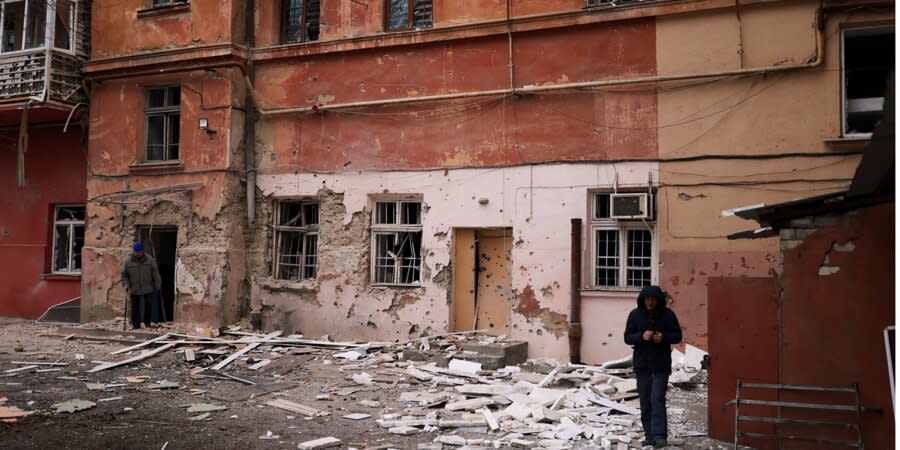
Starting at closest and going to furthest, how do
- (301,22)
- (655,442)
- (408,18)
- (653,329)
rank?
(655,442) → (653,329) → (408,18) → (301,22)

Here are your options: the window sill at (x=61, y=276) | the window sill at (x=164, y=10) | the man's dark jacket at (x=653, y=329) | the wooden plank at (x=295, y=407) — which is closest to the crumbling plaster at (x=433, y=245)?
the window sill at (x=164, y=10)

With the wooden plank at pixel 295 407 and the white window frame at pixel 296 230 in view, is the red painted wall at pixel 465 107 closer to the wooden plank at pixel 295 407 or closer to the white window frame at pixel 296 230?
the white window frame at pixel 296 230

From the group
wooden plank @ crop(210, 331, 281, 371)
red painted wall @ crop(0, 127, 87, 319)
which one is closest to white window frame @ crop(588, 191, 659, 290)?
wooden plank @ crop(210, 331, 281, 371)

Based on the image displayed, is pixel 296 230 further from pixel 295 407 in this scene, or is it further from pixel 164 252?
pixel 295 407

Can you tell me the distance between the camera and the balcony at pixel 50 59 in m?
16.8

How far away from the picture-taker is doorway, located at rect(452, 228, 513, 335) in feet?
46.8

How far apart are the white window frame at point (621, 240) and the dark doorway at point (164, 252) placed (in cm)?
888

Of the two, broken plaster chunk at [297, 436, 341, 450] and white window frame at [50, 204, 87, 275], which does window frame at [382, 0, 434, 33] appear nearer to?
broken plaster chunk at [297, 436, 341, 450]

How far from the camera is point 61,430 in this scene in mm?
8758

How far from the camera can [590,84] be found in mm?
13164

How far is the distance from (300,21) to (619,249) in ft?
26.1

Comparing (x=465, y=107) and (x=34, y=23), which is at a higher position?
(x=34, y=23)

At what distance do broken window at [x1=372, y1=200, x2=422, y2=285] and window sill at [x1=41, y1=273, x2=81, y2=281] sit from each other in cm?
806

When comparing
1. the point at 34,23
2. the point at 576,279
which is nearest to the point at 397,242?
the point at 576,279
